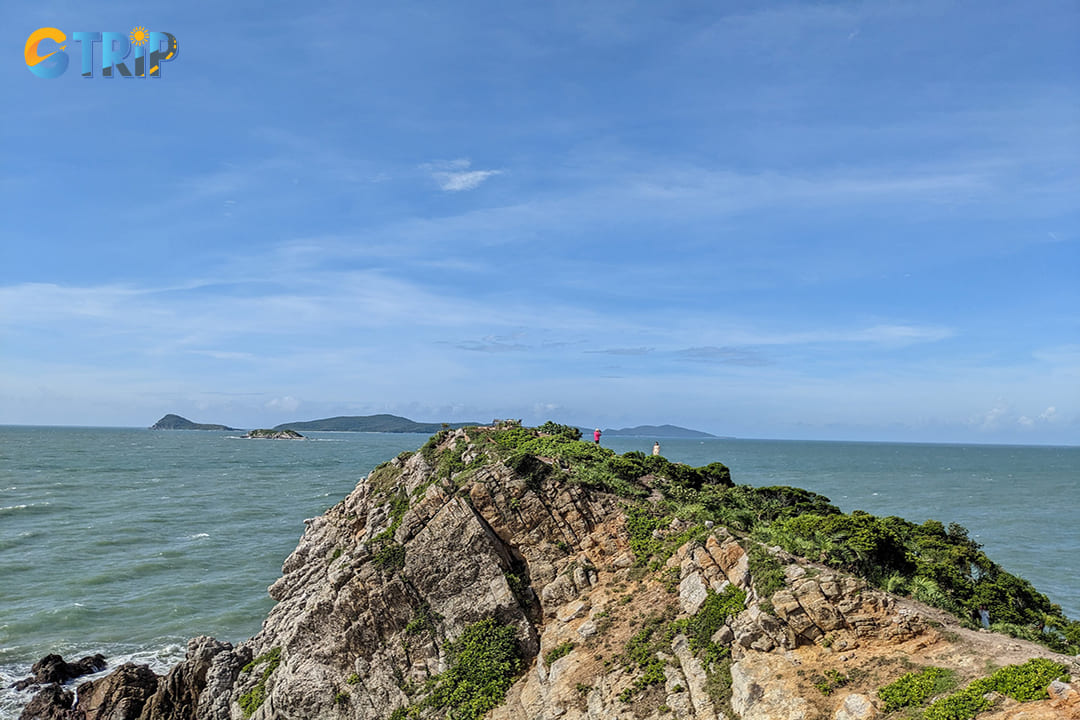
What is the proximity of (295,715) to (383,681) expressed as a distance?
332 centimetres

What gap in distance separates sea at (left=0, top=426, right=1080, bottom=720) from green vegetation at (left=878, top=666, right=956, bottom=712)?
1410 inches

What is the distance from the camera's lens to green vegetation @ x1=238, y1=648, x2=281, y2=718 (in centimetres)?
2622

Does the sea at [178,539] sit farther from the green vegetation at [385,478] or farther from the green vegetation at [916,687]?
the green vegetation at [916,687]

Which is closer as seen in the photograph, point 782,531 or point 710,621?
point 710,621

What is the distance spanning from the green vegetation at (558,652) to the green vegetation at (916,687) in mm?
10337

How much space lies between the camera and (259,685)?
2686 centimetres

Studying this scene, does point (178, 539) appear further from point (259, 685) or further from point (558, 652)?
point (558, 652)

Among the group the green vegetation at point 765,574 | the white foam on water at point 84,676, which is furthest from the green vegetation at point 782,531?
the white foam on water at point 84,676

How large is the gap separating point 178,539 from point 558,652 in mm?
53683

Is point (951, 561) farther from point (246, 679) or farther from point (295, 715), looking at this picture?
point (246, 679)

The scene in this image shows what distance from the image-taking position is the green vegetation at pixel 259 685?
26219mm

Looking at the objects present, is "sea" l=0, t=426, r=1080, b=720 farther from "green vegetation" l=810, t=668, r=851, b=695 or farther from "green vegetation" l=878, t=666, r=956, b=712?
"green vegetation" l=878, t=666, r=956, b=712

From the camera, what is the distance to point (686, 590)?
23.8 metres

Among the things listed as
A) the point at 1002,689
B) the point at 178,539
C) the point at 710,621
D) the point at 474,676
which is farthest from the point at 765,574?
the point at 178,539
